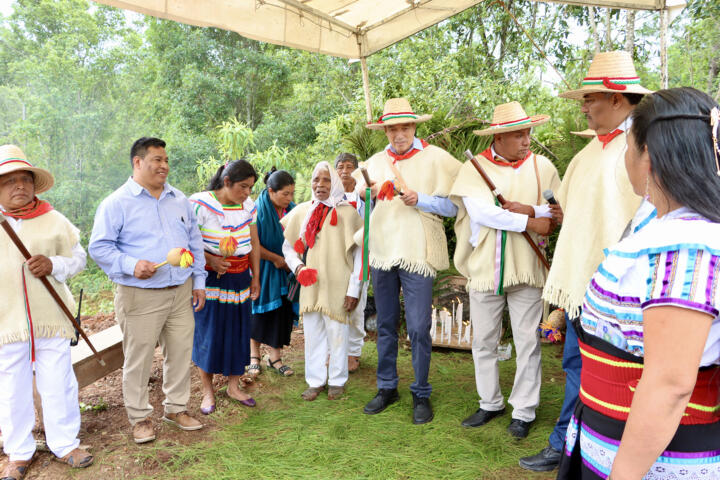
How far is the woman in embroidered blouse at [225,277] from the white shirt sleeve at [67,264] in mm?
829

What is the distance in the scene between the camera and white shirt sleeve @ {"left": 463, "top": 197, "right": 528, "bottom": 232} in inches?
130

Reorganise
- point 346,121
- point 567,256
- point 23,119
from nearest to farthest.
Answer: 1. point 567,256
2. point 346,121
3. point 23,119

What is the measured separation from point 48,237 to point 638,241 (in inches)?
125

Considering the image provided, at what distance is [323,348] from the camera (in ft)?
14.3

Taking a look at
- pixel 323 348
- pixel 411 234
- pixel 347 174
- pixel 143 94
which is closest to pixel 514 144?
pixel 411 234

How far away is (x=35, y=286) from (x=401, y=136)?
2512 millimetres

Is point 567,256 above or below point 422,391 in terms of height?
A: above

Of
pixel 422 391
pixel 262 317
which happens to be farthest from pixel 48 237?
pixel 422 391

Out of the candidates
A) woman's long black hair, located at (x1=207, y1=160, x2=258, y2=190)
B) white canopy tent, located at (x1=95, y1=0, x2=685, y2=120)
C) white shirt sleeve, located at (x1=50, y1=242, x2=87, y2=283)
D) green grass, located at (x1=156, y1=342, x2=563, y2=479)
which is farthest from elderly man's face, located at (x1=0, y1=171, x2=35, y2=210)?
green grass, located at (x1=156, y1=342, x2=563, y2=479)

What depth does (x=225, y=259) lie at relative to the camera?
397 centimetres

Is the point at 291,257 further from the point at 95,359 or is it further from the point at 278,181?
the point at 95,359

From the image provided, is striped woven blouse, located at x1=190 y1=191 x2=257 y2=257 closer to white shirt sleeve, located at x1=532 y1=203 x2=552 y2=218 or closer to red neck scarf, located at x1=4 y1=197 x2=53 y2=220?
red neck scarf, located at x1=4 y1=197 x2=53 y2=220

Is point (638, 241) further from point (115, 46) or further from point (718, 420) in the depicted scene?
point (115, 46)

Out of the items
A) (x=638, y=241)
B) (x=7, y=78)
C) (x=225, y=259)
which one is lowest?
(x=225, y=259)
